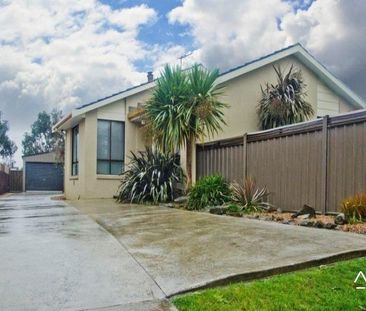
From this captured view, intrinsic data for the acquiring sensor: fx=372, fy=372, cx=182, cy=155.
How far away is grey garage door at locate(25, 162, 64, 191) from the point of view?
3044cm

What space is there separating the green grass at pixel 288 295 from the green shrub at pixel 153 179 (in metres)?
8.11

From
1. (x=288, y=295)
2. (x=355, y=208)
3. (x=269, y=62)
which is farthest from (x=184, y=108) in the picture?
(x=288, y=295)

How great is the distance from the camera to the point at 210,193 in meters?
9.73

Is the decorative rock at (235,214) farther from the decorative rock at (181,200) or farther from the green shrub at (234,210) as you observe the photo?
the decorative rock at (181,200)

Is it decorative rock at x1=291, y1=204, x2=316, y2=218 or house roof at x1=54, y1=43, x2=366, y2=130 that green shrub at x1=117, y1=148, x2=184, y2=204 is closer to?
house roof at x1=54, y1=43, x2=366, y2=130

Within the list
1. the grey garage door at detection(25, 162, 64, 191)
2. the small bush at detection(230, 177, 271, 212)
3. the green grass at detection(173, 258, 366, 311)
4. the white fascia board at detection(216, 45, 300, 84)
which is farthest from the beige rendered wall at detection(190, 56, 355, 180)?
the grey garage door at detection(25, 162, 64, 191)

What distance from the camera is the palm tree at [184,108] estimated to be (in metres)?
10.9

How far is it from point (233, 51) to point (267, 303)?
42.6 ft

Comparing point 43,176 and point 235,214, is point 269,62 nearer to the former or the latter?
point 235,214

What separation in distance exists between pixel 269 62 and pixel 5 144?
34113mm

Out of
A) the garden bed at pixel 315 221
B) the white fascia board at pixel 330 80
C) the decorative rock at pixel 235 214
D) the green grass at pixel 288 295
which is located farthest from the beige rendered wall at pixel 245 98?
the green grass at pixel 288 295

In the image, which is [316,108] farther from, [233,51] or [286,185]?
[286,185]

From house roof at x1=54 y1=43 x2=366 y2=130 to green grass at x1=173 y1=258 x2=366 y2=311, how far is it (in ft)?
31.7

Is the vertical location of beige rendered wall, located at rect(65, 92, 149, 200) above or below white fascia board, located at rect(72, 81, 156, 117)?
below
